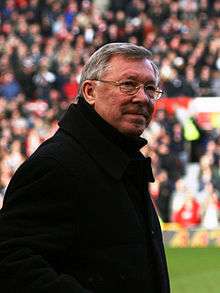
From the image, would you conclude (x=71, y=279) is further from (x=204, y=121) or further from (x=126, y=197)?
(x=204, y=121)

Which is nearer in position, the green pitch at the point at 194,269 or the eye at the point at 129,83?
the eye at the point at 129,83

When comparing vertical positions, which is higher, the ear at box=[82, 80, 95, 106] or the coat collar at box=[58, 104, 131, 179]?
the ear at box=[82, 80, 95, 106]

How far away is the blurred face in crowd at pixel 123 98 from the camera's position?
3195 mm

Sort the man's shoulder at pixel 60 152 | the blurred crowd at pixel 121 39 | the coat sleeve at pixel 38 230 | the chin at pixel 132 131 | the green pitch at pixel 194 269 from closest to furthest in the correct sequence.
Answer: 1. the coat sleeve at pixel 38 230
2. the man's shoulder at pixel 60 152
3. the chin at pixel 132 131
4. the green pitch at pixel 194 269
5. the blurred crowd at pixel 121 39

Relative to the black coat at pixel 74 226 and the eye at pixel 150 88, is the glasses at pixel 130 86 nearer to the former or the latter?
the eye at pixel 150 88

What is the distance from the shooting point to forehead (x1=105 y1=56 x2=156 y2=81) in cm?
322

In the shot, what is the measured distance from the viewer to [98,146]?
3.18 meters

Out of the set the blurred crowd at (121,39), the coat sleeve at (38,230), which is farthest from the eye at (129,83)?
the blurred crowd at (121,39)

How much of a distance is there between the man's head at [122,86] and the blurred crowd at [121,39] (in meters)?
12.7

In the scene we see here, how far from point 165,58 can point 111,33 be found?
6.15ft

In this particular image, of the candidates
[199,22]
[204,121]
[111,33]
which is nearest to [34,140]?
[204,121]

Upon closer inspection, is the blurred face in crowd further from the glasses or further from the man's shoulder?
the man's shoulder

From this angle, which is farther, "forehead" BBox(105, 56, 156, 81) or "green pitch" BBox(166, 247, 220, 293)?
"green pitch" BBox(166, 247, 220, 293)

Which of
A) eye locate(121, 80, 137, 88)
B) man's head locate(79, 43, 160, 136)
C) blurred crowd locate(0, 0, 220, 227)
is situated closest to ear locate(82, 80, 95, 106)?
man's head locate(79, 43, 160, 136)
